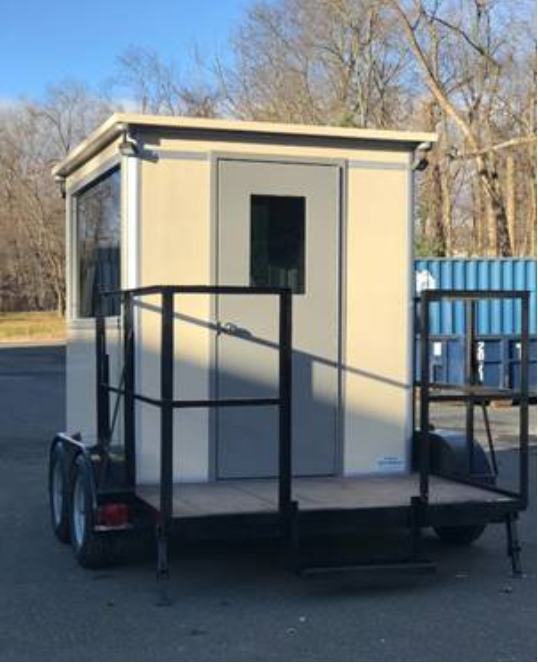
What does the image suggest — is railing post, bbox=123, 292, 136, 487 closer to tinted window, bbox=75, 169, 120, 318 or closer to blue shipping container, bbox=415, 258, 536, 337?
tinted window, bbox=75, 169, 120, 318

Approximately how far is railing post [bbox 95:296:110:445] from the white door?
79cm

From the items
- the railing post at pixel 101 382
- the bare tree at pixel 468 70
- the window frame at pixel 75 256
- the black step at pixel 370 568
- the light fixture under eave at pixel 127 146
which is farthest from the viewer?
the bare tree at pixel 468 70

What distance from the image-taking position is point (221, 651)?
5.24 m

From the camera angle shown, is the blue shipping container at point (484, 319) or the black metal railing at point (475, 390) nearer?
the black metal railing at point (475, 390)

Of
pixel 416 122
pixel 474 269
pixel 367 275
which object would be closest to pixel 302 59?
pixel 416 122

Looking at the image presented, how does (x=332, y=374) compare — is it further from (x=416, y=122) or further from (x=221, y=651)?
(x=416, y=122)

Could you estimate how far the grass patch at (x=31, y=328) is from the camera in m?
50.7

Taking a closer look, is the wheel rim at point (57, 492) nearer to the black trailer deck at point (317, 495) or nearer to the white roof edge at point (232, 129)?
the black trailer deck at point (317, 495)

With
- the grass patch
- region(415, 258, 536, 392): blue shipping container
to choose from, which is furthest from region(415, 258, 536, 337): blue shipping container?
the grass patch

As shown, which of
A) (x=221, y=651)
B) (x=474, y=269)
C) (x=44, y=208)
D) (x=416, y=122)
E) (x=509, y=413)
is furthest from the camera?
(x=44, y=208)

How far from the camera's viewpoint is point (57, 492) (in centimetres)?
795

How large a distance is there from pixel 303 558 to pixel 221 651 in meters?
1.38

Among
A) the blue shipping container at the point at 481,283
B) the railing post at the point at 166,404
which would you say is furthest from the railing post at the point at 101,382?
the blue shipping container at the point at 481,283

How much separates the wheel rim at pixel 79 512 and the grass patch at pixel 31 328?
41832mm
